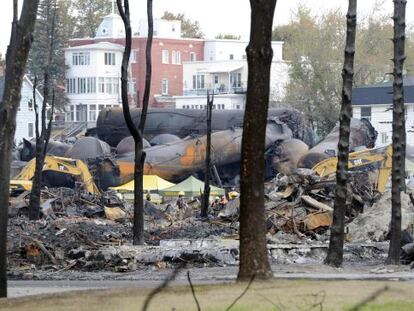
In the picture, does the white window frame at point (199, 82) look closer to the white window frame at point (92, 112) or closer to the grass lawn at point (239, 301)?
the white window frame at point (92, 112)

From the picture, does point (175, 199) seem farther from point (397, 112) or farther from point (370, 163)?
point (397, 112)

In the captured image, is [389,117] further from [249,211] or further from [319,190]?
[249,211]

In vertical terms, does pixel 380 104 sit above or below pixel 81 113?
above

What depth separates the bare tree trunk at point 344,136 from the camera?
25.0 m

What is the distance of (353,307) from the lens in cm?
1227

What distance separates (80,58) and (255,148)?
116268mm

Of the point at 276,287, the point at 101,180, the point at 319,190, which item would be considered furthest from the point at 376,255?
the point at 101,180

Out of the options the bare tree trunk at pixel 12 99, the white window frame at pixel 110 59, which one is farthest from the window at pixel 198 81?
the bare tree trunk at pixel 12 99

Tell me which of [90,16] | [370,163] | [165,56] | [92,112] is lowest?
[92,112]

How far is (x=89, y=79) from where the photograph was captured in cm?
13275

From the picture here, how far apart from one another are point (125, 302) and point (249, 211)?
4067 mm

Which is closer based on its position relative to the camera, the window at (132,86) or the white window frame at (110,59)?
the window at (132,86)

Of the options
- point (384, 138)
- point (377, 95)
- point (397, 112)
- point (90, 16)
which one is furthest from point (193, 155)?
point (90, 16)

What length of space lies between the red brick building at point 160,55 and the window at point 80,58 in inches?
73.5
